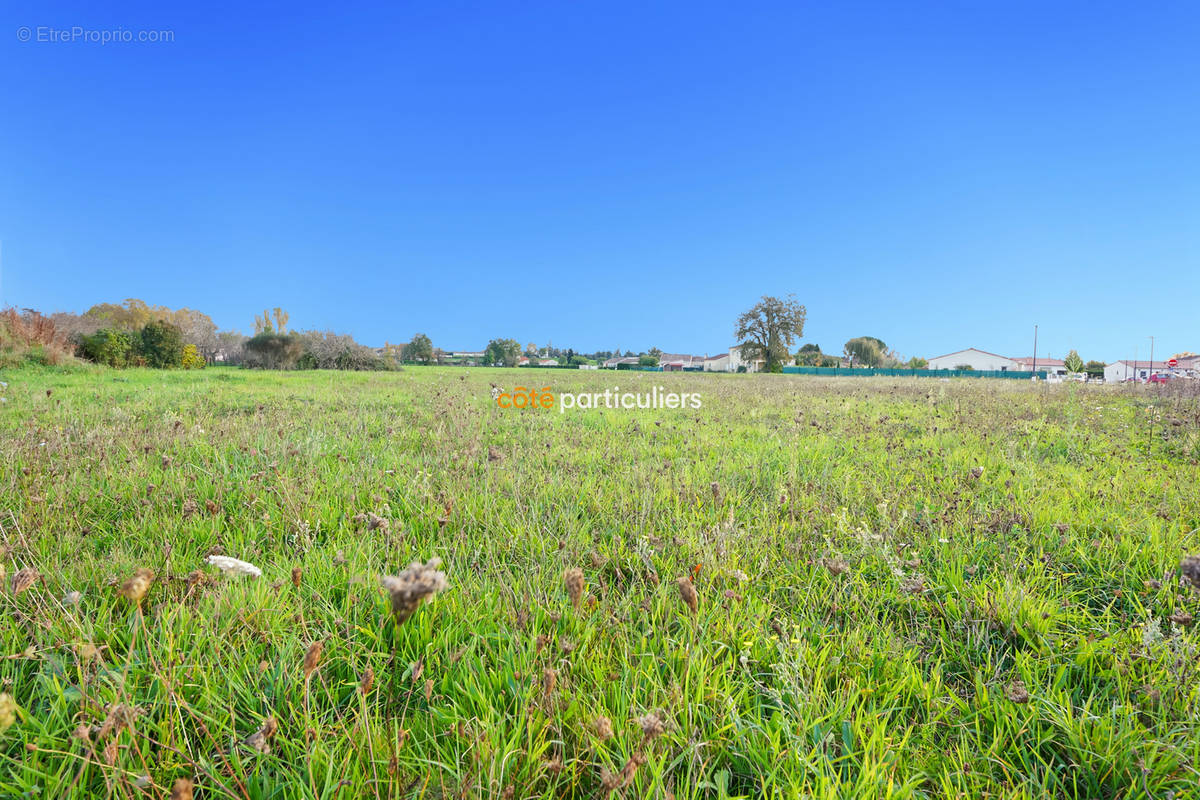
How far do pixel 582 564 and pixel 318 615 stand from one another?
4.14 feet

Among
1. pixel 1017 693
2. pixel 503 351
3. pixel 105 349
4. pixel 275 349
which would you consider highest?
pixel 503 351

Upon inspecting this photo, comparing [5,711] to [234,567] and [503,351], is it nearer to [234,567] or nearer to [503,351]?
[234,567]

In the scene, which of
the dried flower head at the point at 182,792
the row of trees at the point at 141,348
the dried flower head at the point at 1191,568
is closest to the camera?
the dried flower head at the point at 182,792

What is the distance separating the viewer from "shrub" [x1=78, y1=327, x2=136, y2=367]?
78.0ft

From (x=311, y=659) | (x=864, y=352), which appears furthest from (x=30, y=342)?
(x=864, y=352)

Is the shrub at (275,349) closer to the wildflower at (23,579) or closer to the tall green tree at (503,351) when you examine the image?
the wildflower at (23,579)

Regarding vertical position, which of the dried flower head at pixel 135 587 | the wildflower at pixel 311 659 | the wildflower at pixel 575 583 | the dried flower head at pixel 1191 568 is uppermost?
the dried flower head at pixel 1191 568

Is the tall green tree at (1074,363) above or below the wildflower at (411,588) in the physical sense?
A: above

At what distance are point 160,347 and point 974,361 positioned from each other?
135m

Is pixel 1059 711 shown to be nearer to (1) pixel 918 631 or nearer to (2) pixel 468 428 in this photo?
(1) pixel 918 631

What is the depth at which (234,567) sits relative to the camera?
7.70 ft

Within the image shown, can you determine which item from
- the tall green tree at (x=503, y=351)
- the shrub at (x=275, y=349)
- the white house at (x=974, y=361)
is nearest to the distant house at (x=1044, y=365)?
the white house at (x=974, y=361)

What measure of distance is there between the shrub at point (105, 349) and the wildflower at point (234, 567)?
99.6 ft

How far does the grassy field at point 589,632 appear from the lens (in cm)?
144
